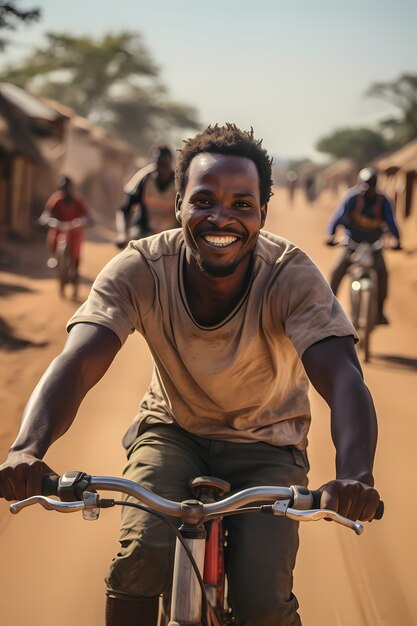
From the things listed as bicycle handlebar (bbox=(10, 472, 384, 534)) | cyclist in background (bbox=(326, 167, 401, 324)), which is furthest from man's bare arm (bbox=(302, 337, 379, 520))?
cyclist in background (bbox=(326, 167, 401, 324))

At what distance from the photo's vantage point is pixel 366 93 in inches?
2064

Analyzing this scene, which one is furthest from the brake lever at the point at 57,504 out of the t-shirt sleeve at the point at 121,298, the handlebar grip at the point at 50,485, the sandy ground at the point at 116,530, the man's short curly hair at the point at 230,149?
the sandy ground at the point at 116,530

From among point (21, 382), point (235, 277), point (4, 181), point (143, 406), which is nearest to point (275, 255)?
point (235, 277)

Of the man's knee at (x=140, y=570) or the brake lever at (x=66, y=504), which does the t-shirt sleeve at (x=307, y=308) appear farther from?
the brake lever at (x=66, y=504)

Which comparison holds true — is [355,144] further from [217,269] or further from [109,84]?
[217,269]

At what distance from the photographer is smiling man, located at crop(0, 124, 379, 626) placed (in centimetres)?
285

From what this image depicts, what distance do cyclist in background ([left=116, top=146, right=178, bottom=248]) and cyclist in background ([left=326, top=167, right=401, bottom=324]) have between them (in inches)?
71.1

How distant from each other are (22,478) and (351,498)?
0.83 meters

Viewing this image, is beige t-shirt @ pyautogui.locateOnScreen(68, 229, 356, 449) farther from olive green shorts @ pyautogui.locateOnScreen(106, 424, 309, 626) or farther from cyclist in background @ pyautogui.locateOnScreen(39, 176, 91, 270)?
cyclist in background @ pyautogui.locateOnScreen(39, 176, 91, 270)

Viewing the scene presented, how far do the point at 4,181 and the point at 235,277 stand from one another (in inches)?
808

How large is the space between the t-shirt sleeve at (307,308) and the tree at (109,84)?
42.7 metres

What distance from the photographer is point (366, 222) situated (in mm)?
10570

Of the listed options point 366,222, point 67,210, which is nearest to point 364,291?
point 366,222

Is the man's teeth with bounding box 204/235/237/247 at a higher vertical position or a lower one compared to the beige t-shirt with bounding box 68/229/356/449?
higher
